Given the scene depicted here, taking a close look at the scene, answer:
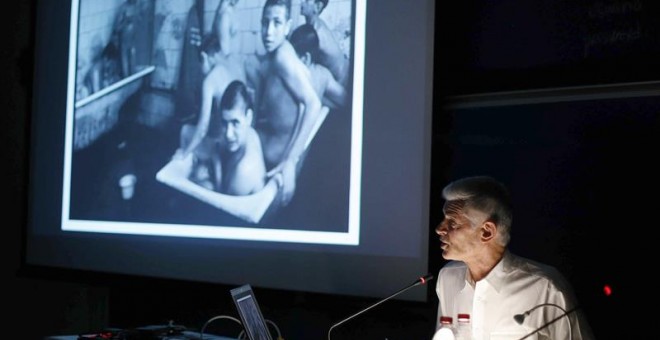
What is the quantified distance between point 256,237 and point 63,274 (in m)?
1.04

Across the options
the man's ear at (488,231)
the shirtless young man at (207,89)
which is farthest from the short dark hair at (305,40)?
the man's ear at (488,231)

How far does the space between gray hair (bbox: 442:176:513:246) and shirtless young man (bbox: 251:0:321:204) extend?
2.79 feet

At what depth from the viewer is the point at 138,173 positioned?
11.5 ft

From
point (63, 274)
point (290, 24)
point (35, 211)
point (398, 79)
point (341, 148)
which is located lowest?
point (63, 274)

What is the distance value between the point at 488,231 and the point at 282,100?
1.08 m

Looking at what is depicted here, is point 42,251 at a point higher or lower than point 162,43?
lower

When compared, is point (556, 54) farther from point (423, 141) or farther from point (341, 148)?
point (341, 148)

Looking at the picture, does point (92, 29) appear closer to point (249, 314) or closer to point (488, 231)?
point (249, 314)

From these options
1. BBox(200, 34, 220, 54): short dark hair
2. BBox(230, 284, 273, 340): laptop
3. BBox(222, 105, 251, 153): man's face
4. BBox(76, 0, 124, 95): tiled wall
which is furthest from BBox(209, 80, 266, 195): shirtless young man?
BBox(76, 0, 124, 95): tiled wall

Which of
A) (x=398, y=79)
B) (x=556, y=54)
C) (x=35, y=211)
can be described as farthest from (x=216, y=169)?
(x=556, y=54)

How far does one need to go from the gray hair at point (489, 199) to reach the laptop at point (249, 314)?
0.69m

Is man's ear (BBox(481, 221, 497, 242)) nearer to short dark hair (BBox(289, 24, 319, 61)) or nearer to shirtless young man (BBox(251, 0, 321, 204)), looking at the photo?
shirtless young man (BBox(251, 0, 321, 204))

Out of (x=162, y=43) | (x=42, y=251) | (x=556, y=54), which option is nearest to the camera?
(x=556, y=54)

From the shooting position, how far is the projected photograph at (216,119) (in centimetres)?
297
